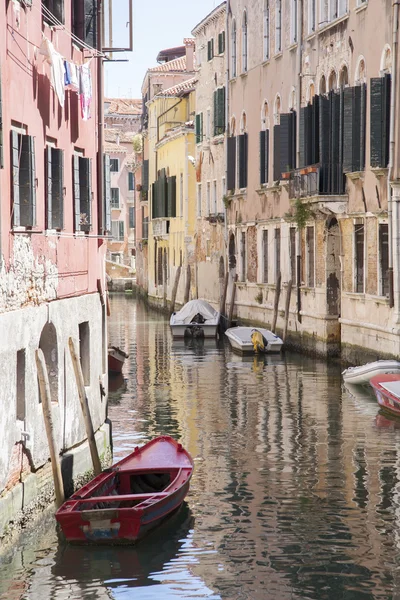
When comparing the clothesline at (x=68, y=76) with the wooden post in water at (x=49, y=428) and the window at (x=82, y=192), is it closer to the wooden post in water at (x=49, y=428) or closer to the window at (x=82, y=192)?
the window at (x=82, y=192)

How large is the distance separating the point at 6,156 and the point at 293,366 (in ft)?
52.4

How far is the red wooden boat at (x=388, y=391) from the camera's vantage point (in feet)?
61.8

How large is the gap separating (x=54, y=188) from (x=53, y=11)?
2.12 meters

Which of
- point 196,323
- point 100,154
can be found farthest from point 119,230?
point 100,154

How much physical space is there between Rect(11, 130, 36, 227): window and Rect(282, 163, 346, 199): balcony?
14.5 meters

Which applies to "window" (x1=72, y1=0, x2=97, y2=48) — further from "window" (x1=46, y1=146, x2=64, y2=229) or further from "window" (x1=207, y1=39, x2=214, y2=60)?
"window" (x1=207, y1=39, x2=214, y2=60)

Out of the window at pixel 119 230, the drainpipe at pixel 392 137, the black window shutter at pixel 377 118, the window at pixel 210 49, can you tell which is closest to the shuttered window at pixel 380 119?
the black window shutter at pixel 377 118

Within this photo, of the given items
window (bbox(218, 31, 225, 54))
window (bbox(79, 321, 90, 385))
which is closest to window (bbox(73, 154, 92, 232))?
window (bbox(79, 321, 90, 385))

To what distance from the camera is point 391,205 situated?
869 inches

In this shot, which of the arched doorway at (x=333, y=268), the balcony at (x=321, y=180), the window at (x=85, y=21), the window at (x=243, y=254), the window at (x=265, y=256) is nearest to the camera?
the window at (x=85, y=21)

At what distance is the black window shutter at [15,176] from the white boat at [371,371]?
1076 cm

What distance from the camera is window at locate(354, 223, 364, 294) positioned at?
2517cm

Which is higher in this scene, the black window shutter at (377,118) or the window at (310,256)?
the black window shutter at (377,118)

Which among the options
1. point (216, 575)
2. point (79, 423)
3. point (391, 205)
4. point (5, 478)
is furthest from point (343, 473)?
point (391, 205)
